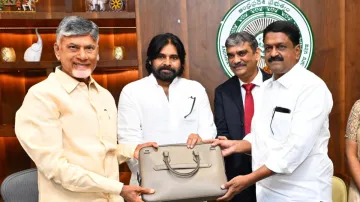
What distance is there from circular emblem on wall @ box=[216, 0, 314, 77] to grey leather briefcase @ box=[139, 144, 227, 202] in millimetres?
1373

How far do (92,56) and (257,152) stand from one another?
0.95 metres

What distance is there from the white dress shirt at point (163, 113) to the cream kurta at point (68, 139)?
2.30ft

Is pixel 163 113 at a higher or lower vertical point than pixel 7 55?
lower

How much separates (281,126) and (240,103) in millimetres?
753

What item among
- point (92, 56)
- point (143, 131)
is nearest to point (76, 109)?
point (92, 56)

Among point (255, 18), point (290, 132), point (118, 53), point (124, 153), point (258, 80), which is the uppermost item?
point (255, 18)

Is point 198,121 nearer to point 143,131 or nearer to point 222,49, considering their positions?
point 143,131

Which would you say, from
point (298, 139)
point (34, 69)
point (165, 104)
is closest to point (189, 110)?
point (165, 104)

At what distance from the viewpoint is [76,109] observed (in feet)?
5.45

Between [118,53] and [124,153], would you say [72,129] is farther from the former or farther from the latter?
[118,53]

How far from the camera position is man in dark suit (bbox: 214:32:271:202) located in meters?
2.62

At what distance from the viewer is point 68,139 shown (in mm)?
1660

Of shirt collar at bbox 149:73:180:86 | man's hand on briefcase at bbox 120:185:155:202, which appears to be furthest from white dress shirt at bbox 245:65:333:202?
shirt collar at bbox 149:73:180:86

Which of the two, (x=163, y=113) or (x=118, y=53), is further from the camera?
(x=118, y=53)
